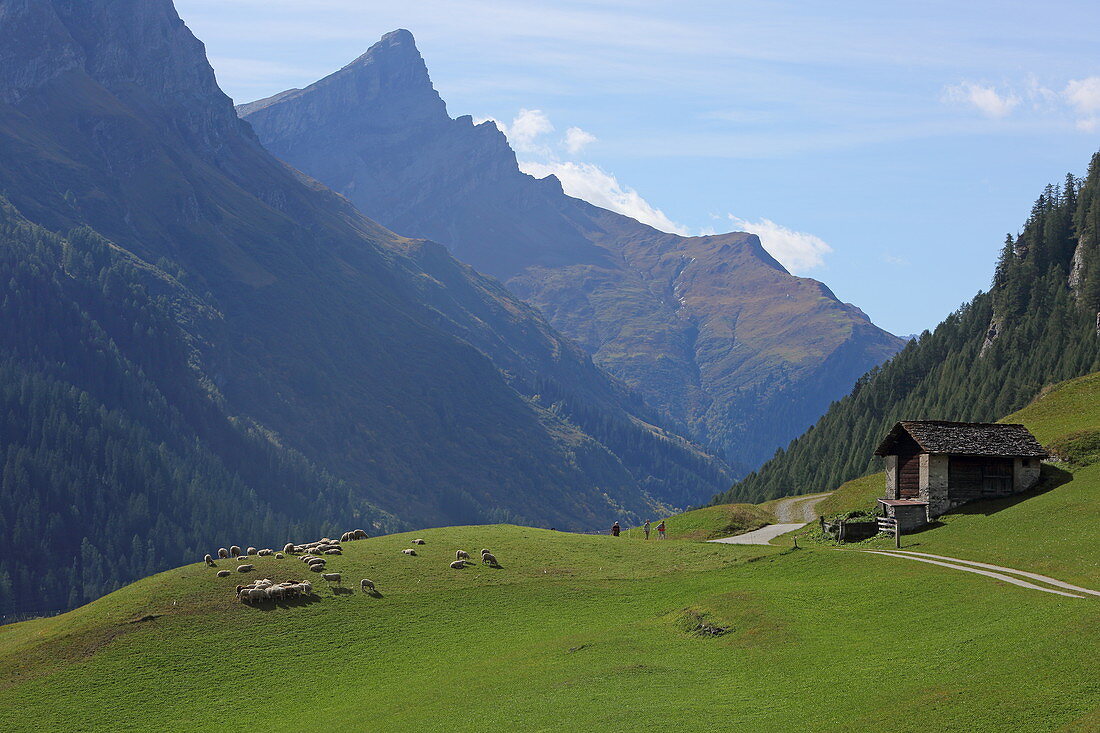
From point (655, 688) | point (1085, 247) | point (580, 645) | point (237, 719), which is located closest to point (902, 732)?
point (655, 688)

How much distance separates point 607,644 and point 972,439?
1514 inches

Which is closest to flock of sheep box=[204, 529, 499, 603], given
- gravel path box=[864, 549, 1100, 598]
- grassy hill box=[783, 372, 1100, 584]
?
gravel path box=[864, 549, 1100, 598]

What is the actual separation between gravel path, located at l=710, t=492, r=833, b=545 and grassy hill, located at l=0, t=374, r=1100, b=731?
1633 cm

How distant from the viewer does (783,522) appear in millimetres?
106625

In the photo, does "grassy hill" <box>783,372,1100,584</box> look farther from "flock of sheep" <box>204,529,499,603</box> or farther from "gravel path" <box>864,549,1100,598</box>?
"flock of sheep" <box>204,529,499,603</box>

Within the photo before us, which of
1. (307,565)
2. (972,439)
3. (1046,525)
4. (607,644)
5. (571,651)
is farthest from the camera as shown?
(972,439)

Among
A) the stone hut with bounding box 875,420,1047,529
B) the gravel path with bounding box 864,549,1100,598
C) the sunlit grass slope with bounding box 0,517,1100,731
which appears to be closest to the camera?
the sunlit grass slope with bounding box 0,517,1100,731

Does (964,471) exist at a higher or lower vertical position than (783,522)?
higher

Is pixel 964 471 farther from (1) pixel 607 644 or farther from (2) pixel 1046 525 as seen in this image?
(1) pixel 607 644

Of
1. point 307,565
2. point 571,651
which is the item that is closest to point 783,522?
point 307,565

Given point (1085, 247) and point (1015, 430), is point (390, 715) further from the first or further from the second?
point (1085, 247)

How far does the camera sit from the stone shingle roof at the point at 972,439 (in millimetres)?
75688

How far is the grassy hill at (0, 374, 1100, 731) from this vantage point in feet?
129

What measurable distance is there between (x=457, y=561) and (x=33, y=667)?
2410 centimetres
